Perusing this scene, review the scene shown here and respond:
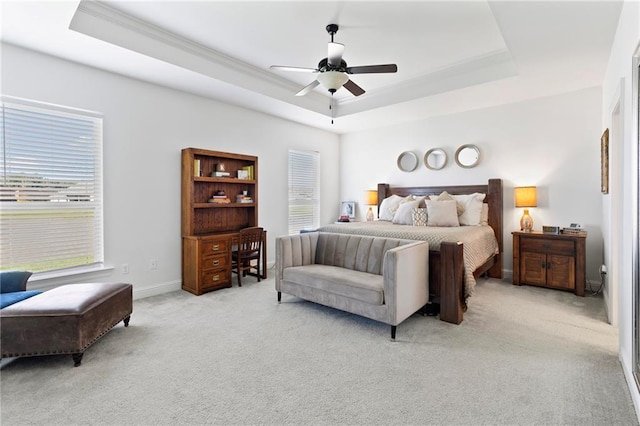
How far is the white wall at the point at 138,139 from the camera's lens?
3182mm

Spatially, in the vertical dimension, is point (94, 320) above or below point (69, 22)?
below

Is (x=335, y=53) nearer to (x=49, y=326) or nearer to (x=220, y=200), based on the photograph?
(x=220, y=200)

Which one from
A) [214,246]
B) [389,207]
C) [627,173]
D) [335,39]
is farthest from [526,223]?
[214,246]

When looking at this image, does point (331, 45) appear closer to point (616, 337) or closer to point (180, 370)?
point (180, 370)

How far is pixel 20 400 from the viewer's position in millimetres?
1888

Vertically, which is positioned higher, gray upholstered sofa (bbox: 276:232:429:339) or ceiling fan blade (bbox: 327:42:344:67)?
ceiling fan blade (bbox: 327:42:344:67)

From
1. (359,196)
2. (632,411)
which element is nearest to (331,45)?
(632,411)

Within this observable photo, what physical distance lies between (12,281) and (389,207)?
4.81 m

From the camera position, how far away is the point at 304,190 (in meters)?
6.18

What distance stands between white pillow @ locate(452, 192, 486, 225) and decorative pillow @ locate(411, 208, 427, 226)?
1.77 feet

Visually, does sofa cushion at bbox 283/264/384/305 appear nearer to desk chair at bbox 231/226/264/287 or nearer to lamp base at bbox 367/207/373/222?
desk chair at bbox 231/226/264/287

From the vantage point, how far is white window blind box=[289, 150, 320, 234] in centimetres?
Answer: 594

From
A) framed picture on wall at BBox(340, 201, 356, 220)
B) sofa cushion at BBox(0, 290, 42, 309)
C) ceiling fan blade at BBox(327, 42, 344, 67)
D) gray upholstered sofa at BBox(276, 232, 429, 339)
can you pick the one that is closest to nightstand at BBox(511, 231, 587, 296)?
gray upholstered sofa at BBox(276, 232, 429, 339)

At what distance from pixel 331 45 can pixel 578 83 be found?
3.42 metres
